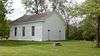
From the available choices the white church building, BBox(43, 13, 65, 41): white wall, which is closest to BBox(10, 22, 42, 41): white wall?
the white church building

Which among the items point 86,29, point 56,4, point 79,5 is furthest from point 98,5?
point 56,4

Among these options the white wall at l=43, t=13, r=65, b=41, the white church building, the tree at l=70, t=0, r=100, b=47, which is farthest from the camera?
the white wall at l=43, t=13, r=65, b=41

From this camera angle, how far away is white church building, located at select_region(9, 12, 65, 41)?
42.2m

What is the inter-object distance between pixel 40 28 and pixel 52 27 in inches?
86.3

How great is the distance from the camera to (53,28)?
43.4 metres

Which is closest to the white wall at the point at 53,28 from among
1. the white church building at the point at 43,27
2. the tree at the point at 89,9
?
the white church building at the point at 43,27

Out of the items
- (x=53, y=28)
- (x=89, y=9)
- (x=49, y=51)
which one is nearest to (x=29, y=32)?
(x=53, y=28)

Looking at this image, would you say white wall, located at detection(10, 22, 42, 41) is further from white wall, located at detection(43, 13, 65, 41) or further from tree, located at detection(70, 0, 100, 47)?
tree, located at detection(70, 0, 100, 47)

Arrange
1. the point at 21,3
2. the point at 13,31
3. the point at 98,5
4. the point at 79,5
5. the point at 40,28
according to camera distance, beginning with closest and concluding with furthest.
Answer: the point at 98,5 < the point at 79,5 < the point at 40,28 < the point at 13,31 < the point at 21,3

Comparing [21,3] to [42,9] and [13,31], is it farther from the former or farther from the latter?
[13,31]

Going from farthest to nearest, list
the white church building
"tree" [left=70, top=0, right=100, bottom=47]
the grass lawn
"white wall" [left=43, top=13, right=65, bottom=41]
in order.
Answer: "white wall" [left=43, top=13, right=65, bottom=41]
the white church building
"tree" [left=70, top=0, right=100, bottom=47]
the grass lawn

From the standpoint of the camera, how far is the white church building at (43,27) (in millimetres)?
42250

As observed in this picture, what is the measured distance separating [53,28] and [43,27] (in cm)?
203

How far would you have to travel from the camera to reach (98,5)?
23188mm
